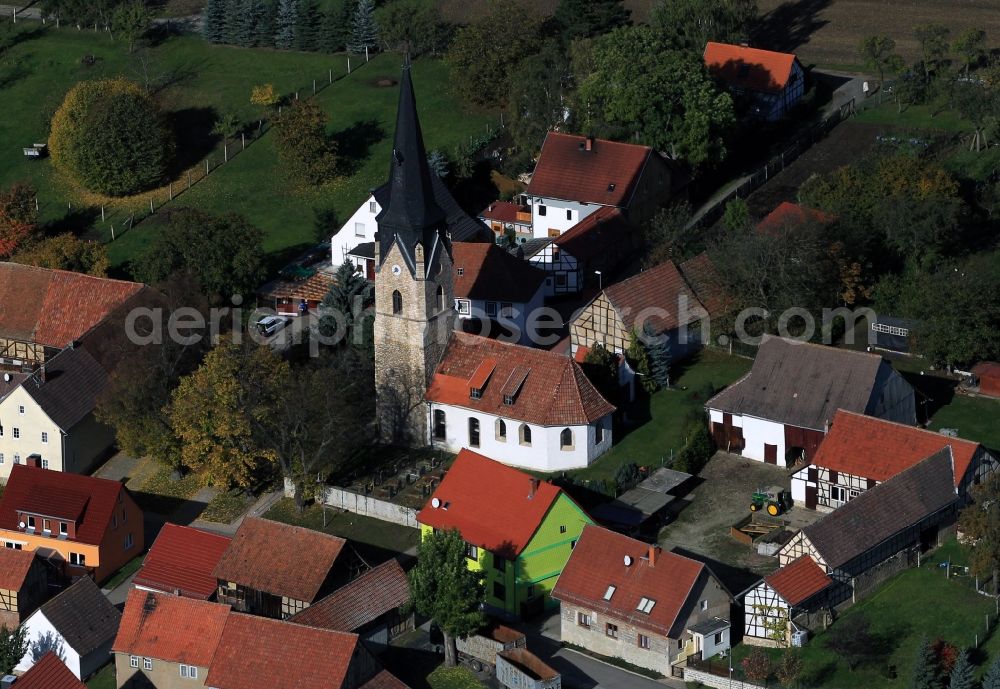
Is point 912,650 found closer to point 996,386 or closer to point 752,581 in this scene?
point 752,581

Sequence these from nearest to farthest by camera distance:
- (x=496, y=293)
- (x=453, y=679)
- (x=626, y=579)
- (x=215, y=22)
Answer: (x=453, y=679) < (x=626, y=579) < (x=496, y=293) < (x=215, y=22)

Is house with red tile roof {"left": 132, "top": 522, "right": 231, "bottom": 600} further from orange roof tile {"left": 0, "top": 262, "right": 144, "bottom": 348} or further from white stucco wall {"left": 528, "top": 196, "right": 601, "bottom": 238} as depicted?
white stucco wall {"left": 528, "top": 196, "right": 601, "bottom": 238}

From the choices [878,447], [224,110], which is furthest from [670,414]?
[224,110]

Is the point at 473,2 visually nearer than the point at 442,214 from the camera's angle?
No

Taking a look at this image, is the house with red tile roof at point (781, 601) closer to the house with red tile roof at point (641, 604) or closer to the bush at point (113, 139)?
the house with red tile roof at point (641, 604)

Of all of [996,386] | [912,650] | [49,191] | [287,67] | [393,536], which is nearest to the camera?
[912,650]

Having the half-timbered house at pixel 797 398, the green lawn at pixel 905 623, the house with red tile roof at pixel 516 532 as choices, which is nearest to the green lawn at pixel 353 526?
the house with red tile roof at pixel 516 532

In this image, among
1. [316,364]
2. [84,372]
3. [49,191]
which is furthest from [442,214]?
[49,191]

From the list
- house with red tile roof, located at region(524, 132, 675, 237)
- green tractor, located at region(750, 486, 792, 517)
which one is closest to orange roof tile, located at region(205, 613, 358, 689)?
green tractor, located at region(750, 486, 792, 517)

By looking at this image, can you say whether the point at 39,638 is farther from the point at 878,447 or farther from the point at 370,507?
the point at 878,447
